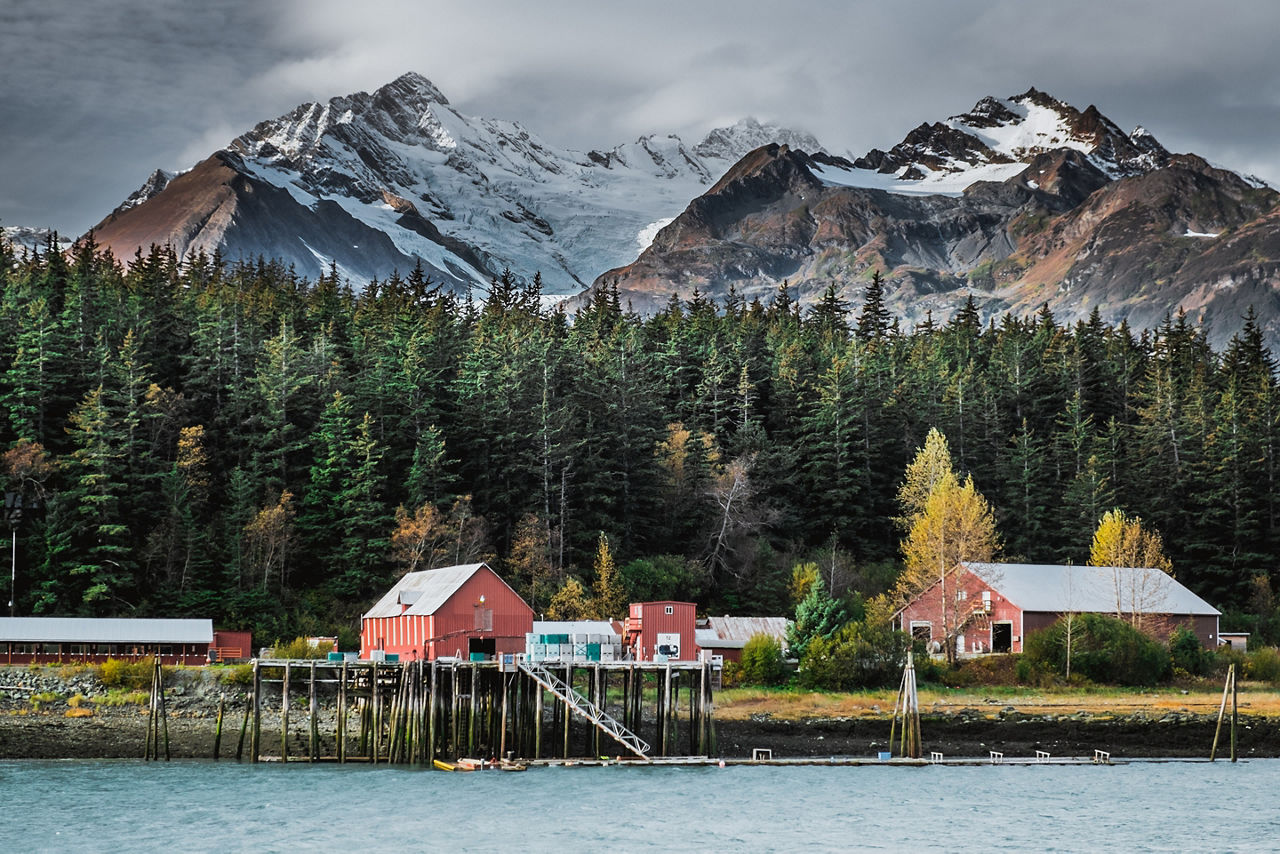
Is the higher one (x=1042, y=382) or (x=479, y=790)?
(x=1042, y=382)

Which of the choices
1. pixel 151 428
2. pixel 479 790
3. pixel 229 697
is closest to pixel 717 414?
pixel 151 428

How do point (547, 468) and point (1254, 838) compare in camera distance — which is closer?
point (1254, 838)

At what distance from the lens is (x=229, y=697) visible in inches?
2488

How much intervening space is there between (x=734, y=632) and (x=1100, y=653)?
19085mm

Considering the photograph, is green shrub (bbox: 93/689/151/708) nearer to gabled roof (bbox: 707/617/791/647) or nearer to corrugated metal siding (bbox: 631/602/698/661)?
corrugated metal siding (bbox: 631/602/698/661)

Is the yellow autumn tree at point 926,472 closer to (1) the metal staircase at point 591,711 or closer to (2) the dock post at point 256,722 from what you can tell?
(1) the metal staircase at point 591,711

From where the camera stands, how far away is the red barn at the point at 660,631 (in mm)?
60875

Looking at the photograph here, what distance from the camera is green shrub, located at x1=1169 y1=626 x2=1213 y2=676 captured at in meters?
72.8

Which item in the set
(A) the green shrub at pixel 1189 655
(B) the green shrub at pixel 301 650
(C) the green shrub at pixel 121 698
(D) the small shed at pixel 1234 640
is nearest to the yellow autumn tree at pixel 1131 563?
(A) the green shrub at pixel 1189 655

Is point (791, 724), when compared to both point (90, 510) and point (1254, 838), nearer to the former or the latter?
point (1254, 838)

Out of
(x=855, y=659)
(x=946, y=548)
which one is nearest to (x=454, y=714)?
(x=855, y=659)

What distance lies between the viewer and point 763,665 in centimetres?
6769

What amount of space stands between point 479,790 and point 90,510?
37.3m

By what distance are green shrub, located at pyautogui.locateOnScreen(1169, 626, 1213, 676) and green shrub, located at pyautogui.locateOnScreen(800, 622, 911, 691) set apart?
15.8 meters
